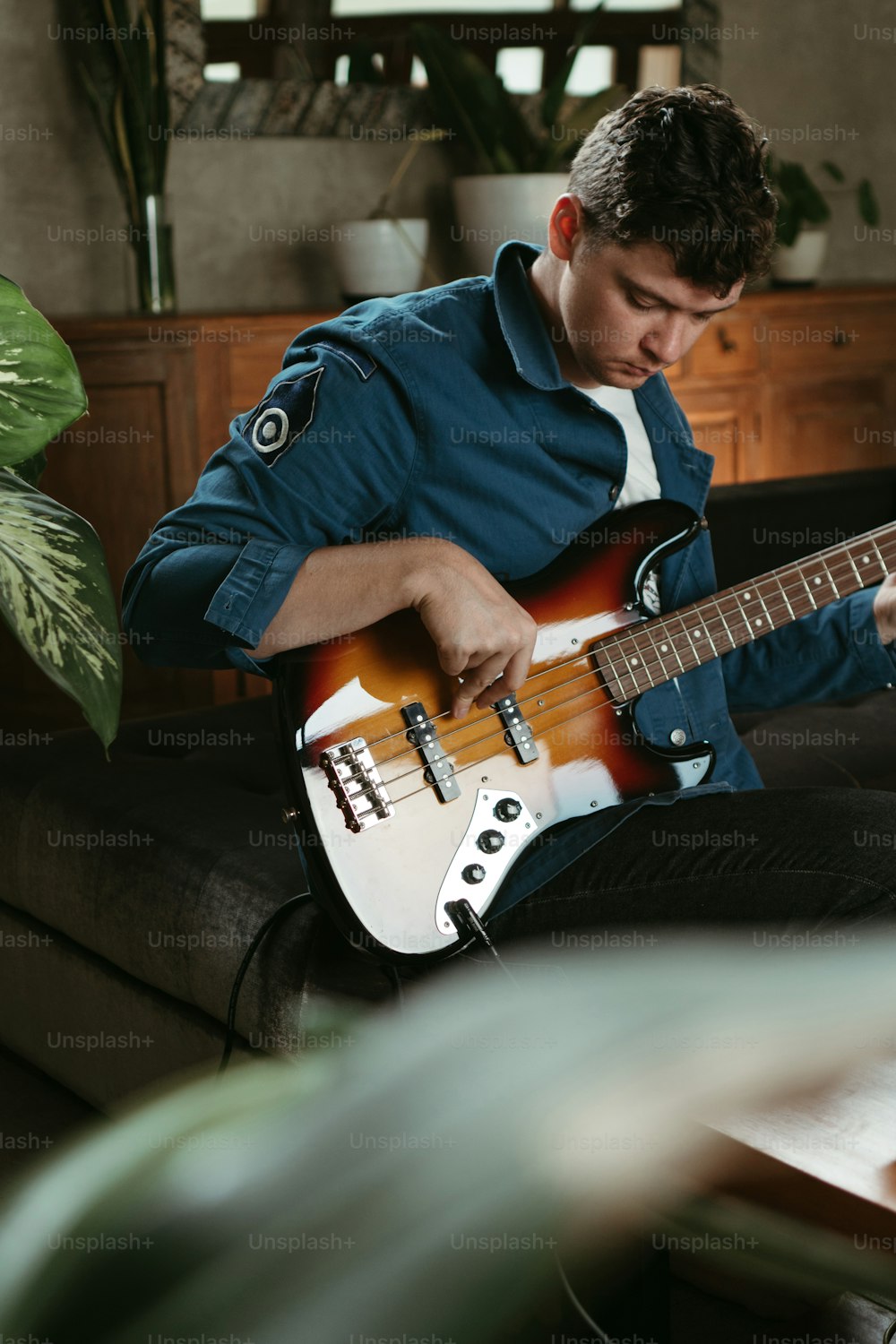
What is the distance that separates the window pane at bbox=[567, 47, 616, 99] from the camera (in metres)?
3.60

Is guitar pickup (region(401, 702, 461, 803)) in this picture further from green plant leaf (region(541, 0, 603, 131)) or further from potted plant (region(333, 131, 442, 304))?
green plant leaf (region(541, 0, 603, 131))

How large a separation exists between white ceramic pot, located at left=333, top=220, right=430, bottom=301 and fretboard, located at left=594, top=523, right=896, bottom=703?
193 centimetres

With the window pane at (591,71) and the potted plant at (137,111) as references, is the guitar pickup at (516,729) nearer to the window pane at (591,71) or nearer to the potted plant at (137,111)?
the potted plant at (137,111)

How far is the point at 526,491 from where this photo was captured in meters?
1.33

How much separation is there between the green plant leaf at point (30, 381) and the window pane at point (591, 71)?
3056 mm

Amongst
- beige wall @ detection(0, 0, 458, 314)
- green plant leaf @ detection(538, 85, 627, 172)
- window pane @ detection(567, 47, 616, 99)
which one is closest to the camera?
beige wall @ detection(0, 0, 458, 314)

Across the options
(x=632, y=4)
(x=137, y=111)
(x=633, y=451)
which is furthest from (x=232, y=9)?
(x=633, y=451)

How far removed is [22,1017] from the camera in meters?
1.82

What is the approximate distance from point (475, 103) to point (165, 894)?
7.77ft

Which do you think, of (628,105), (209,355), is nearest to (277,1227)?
(628,105)

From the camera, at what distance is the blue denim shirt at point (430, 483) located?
1.21 metres

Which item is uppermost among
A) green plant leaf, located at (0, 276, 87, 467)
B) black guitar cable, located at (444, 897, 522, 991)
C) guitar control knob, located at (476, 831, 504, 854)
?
green plant leaf, located at (0, 276, 87, 467)

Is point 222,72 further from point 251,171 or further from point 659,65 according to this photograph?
point 659,65

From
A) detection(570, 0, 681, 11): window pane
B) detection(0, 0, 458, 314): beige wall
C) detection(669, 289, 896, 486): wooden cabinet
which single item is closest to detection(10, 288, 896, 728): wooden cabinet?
detection(669, 289, 896, 486): wooden cabinet
